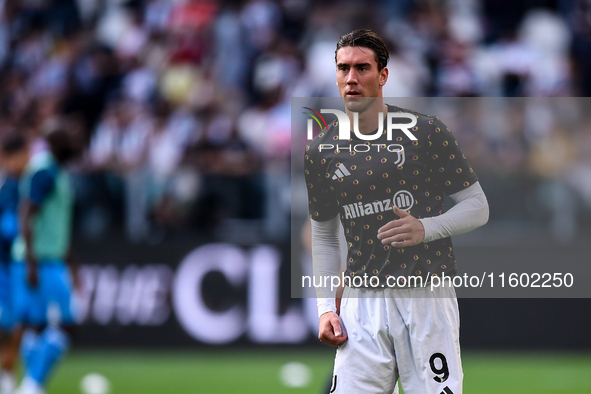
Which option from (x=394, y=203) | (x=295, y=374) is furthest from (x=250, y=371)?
(x=394, y=203)

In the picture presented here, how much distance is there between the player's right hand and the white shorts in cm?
4

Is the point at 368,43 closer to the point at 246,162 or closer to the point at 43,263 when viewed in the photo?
the point at 43,263

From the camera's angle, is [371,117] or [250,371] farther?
[250,371]

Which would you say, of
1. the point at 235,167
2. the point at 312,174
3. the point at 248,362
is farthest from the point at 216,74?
the point at 312,174

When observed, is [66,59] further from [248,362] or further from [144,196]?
[248,362]

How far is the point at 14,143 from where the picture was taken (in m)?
7.61

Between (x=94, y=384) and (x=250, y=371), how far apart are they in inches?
62.8

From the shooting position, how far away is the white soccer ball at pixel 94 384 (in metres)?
7.93

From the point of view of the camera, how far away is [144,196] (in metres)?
9.73

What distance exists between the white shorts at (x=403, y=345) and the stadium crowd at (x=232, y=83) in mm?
4474

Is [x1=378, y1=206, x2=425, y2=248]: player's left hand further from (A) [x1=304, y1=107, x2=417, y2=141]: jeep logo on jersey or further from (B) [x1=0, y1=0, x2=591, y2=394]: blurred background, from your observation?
(B) [x1=0, y1=0, x2=591, y2=394]: blurred background

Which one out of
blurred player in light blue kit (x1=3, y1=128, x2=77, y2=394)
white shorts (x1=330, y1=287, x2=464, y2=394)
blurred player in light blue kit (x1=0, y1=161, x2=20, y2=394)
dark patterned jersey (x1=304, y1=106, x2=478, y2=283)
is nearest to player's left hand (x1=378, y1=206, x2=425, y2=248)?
dark patterned jersey (x1=304, y1=106, x2=478, y2=283)

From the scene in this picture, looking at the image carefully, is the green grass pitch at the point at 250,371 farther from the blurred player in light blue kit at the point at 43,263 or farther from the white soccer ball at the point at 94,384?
the blurred player in light blue kit at the point at 43,263

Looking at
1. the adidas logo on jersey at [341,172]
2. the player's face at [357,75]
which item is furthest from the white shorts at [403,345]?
the player's face at [357,75]
